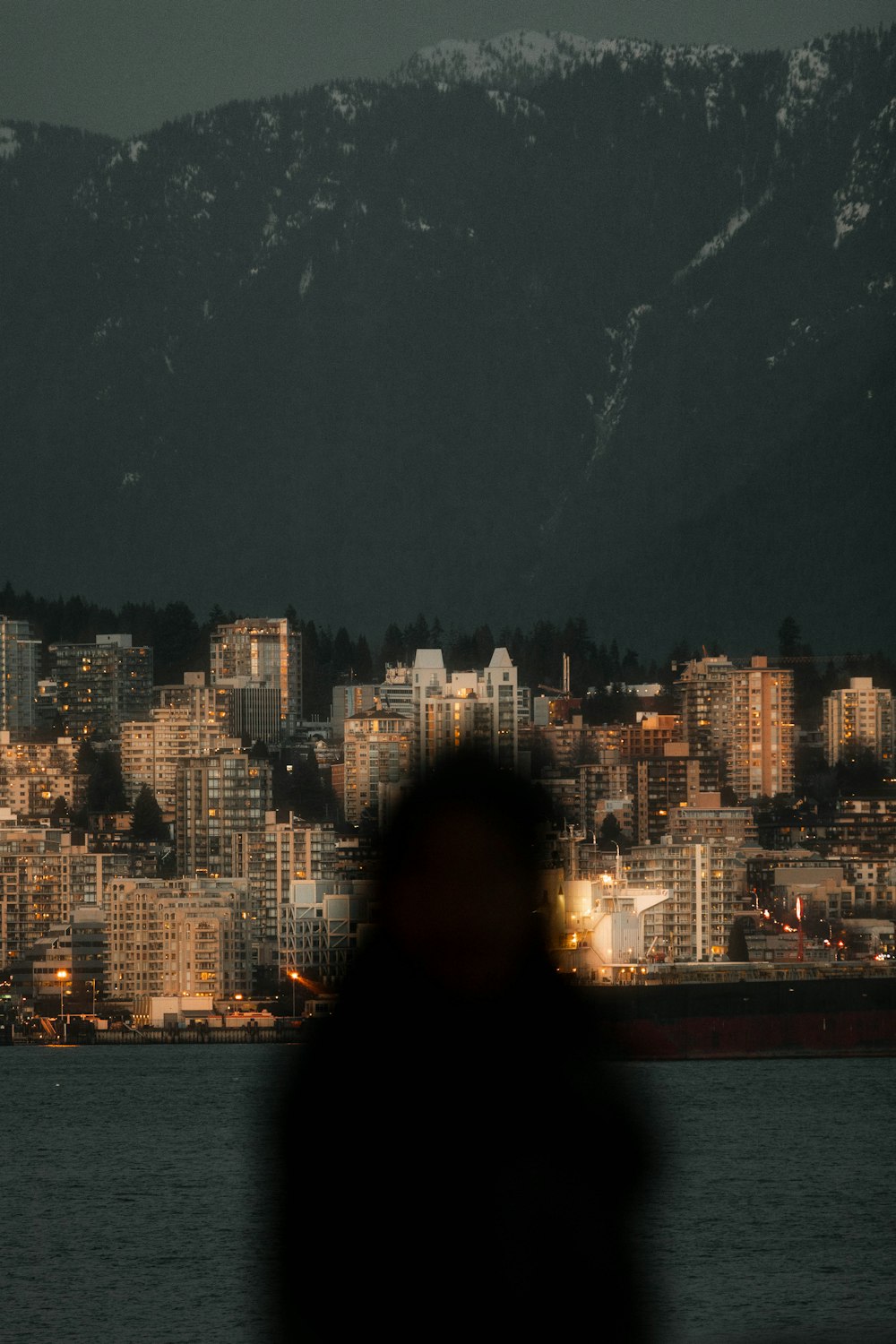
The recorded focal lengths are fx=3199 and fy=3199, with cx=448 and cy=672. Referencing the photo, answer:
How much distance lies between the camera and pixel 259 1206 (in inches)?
1970

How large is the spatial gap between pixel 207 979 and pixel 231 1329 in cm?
5723

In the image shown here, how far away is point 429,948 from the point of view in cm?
8144

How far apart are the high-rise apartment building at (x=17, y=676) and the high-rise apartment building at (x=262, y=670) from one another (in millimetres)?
8823

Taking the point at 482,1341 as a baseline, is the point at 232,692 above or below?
above

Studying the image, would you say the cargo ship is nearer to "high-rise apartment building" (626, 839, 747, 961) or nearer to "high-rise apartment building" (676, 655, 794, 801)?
"high-rise apartment building" (626, 839, 747, 961)

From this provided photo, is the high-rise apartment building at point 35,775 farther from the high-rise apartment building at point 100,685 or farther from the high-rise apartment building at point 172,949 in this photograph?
the high-rise apartment building at point 172,949

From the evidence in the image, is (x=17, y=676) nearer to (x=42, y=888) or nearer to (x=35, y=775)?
(x=35, y=775)

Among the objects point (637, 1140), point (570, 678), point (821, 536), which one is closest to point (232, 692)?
point (570, 678)

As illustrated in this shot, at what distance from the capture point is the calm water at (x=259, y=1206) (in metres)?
40.3

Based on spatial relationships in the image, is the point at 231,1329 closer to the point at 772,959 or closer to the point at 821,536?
the point at 772,959

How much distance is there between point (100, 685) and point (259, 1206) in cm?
10240

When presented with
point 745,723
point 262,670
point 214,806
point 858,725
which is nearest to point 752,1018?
point 214,806

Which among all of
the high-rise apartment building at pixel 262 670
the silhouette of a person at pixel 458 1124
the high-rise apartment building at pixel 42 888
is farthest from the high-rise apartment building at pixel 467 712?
the silhouette of a person at pixel 458 1124

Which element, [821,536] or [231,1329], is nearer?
[231,1329]
